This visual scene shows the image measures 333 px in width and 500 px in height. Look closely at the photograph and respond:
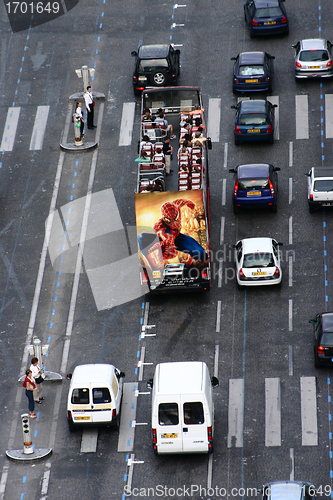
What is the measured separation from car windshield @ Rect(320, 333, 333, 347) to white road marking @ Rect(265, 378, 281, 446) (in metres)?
1.92

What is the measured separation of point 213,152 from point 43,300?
1174 cm

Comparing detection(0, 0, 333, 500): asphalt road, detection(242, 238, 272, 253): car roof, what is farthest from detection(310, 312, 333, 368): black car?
detection(242, 238, 272, 253): car roof

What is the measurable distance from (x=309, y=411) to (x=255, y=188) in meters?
11.4

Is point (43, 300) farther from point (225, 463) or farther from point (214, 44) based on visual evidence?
point (214, 44)

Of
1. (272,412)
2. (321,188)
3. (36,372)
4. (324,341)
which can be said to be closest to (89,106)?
(321,188)

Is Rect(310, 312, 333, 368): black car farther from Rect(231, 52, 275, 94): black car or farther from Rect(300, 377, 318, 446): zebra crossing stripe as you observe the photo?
Rect(231, 52, 275, 94): black car

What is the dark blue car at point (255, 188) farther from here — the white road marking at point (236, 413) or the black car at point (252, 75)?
the white road marking at point (236, 413)

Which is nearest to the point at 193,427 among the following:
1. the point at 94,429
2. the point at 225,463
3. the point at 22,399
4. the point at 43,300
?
the point at 225,463

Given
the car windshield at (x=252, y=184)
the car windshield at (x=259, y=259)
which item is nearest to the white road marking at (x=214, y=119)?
the car windshield at (x=252, y=184)

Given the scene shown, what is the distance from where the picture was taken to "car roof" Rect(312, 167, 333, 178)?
3844cm

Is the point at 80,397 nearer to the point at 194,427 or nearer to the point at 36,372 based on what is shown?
the point at 36,372

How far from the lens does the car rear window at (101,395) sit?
93.6ft

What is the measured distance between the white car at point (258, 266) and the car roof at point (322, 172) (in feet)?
15.3

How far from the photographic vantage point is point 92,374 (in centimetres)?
2894
